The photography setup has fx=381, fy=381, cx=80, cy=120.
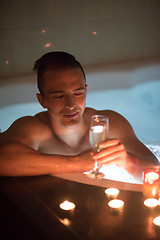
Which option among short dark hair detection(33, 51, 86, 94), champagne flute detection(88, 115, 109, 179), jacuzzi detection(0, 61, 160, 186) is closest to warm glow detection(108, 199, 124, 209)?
champagne flute detection(88, 115, 109, 179)

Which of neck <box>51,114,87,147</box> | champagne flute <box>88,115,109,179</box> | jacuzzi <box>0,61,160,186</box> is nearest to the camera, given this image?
champagne flute <box>88,115,109,179</box>

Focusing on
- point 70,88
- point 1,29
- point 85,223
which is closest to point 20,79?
point 1,29

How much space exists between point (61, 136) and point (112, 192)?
673mm

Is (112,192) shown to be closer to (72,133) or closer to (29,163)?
(29,163)

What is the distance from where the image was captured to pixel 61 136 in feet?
5.65

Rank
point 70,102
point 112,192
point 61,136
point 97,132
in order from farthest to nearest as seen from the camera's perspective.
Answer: point 61,136 < point 70,102 < point 97,132 < point 112,192

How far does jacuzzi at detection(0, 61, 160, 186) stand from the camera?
416cm

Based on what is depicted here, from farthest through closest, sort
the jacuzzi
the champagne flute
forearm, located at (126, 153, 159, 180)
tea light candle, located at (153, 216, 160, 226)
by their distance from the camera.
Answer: the jacuzzi < forearm, located at (126, 153, 159, 180) < the champagne flute < tea light candle, located at (153, 216, 160, 226)

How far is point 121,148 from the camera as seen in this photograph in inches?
51.0

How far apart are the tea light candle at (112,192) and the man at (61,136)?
0.55 ft

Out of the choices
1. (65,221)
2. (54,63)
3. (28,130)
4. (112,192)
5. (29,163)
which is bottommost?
(65,221)

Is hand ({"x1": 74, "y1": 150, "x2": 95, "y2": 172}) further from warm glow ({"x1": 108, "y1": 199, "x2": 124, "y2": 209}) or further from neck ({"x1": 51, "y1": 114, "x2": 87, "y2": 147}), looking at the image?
neck ({"x1": 51, "y1": 114, "x2": 87, "y2": 147})

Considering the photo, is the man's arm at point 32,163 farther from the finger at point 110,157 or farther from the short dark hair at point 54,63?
the short dark hair at point 54,63

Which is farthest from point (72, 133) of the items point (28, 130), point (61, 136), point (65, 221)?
point (65, 221)
